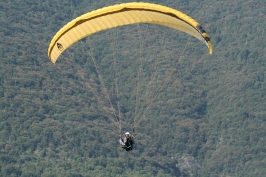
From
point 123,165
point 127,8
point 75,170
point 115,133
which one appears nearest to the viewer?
point 127,8

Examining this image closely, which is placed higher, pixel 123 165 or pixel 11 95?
pixel 11 95

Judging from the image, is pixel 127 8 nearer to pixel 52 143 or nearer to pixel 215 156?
pixel 52 143

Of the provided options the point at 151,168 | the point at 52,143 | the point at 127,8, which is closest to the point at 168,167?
the point at 151,168

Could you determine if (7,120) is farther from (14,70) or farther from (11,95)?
(14,70)

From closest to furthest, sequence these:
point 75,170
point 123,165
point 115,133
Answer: point 75,170, point 123,165, point 115,133

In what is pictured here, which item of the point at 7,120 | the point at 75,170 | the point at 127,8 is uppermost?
the point at 7,120

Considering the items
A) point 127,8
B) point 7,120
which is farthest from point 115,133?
point 127,8

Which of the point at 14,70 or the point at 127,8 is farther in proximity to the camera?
the point at 14,70
